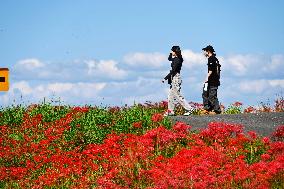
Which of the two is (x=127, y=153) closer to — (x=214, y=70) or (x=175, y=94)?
(x=175, y=94)

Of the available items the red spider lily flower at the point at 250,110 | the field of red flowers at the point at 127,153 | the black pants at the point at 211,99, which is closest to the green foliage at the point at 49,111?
the field of red flowers at the point at 127,153

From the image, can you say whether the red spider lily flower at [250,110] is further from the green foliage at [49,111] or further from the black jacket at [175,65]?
the green foliage at [49,111]

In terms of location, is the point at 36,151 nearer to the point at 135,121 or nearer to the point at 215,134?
the point at 135,121

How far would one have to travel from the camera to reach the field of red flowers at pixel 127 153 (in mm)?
9617

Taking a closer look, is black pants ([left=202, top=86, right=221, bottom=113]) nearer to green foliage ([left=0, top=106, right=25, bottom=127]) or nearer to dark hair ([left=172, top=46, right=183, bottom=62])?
dark hair ([left=172, top=46, right=183, bottom=62])

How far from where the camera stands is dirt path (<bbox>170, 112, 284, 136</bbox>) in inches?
609

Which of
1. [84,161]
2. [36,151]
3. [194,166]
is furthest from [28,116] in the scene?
[194,166]

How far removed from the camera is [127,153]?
Answer: 41.3 ft

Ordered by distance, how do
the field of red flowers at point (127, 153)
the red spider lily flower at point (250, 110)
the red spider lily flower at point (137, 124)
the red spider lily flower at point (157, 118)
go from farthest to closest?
the red spider lily flower at point (250, 110) → the red spider lily flower at point (157, 118) → the red spider lily flower at point (137, 124) → the field of red flowers at point (127, 153)

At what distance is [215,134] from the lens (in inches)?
513

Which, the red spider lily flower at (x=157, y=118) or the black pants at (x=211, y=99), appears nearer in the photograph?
the red spider lily flower at (x=157, y=118)

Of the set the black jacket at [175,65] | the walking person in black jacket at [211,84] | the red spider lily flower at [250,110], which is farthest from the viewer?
the red spider lily flower at [250,110]

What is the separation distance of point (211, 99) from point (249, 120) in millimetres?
2149

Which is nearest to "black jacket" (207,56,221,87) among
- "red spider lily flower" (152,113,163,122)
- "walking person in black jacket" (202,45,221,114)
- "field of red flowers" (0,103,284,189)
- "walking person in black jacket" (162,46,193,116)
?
"walking person in black jacket" (202,45,221,114)
